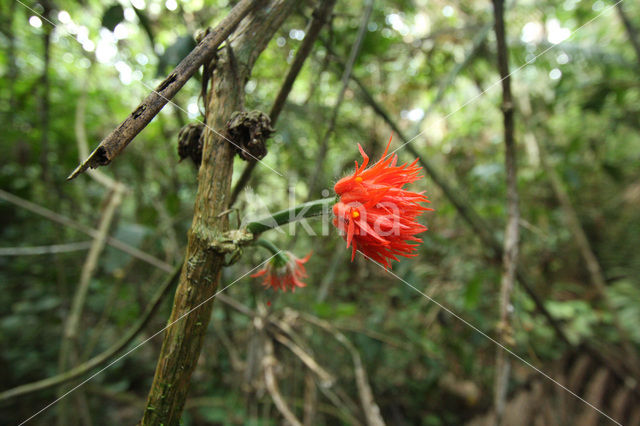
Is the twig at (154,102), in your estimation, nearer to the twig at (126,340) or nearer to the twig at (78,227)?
the twig at (126,340)

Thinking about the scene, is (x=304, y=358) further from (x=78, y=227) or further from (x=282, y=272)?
(x=78, y=227)

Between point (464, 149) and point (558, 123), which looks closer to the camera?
point (464, 149)

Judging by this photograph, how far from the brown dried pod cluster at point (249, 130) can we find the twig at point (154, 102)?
63 millimetres

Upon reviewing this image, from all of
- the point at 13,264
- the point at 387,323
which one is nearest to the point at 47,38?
the point at 13,264

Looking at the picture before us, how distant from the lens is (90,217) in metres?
1.75

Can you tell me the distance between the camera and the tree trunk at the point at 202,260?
0.34m

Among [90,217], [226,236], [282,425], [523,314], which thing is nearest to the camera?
[226,236]

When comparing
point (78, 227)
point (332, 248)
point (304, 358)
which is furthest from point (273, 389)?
point (332, 248)

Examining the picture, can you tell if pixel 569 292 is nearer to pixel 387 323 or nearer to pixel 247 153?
pixel 387 323

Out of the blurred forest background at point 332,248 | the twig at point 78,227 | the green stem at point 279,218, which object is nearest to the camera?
the green stem at point 279,218

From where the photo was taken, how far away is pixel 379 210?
0.37m

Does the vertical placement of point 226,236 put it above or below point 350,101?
below

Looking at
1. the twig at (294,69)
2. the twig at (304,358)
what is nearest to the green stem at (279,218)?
the twig at (294,69)

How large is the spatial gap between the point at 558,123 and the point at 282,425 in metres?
3.34
